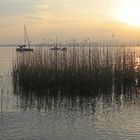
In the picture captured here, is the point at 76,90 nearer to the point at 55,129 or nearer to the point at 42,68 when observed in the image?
the point at 42,68

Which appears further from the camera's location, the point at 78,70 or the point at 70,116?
the point at 78,70

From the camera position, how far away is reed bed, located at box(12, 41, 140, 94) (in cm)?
1769

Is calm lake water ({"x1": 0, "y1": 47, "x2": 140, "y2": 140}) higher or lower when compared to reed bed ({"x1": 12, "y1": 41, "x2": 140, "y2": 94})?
lower

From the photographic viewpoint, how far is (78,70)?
17.7m

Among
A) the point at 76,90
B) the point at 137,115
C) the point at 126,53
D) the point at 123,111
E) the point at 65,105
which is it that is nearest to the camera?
the point at 137,115

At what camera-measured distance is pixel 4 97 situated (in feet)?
56.2

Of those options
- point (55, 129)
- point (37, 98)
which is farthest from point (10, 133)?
point (37, 98)

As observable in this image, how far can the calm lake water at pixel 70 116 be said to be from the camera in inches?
416

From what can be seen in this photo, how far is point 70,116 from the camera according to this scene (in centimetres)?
1310

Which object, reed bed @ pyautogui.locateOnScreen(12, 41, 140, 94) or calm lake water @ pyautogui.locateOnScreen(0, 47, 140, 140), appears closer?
calm lake water @ pyautogui.locateOnScreen(0, 47, 140, 140)

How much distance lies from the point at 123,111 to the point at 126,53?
616 cm

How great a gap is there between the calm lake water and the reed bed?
0.69 m

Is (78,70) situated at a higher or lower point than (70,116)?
higher

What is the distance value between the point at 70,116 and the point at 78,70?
16.1ft
